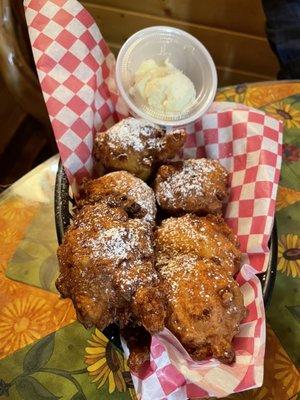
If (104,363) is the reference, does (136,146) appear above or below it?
above

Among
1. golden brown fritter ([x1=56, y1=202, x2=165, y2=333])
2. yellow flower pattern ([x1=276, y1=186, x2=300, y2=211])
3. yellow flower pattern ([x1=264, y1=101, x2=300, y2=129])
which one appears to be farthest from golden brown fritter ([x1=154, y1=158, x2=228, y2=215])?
yellow flower pattern ([x1=264, y1=101, x2=300, y2=129])

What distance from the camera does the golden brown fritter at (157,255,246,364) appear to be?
79cm

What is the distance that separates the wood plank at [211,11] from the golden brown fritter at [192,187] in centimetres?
114

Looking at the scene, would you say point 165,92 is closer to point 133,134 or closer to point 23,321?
point 133,134

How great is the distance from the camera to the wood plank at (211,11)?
192cm

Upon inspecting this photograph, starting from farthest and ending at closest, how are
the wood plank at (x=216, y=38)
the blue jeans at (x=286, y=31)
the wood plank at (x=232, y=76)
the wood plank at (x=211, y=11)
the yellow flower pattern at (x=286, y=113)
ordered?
the wood plank at (x=232, y=76) → the wood plank at (x=216, y=38) → the wood plank at (x=211, y=11) → the blue jeans at (x=286, y=31) → the yellow flower pattern at (x=286, y=113)

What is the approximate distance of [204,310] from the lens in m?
0.79

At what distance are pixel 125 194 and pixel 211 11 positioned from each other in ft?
4.23

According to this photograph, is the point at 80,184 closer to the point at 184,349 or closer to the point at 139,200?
the point at 139,200

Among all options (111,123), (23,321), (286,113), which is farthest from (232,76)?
(23,321)

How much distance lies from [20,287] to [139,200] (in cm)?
32

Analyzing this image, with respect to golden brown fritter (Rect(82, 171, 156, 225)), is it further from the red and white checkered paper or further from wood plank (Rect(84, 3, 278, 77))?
wood plank (Rect(84, 3, 278, 77))

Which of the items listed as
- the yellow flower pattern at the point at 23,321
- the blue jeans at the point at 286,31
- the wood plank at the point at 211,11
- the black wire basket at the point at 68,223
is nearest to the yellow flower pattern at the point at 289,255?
the black wire basket at the point at 68,223

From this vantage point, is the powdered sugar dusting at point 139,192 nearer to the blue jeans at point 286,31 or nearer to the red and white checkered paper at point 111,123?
the red and white checkered paper at point 111,123
